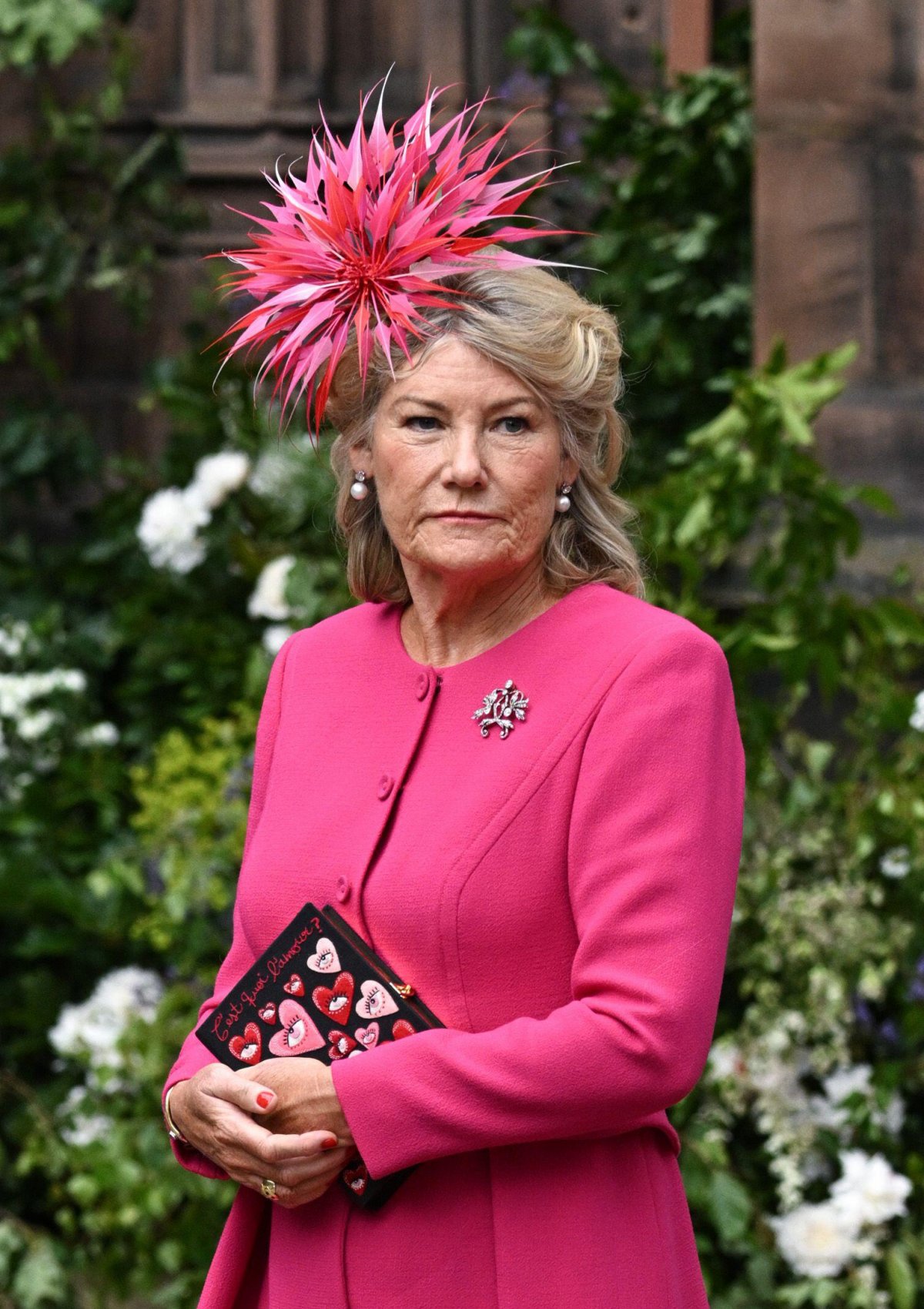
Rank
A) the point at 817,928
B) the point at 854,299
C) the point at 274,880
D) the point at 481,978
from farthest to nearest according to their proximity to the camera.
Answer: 1. the point at 854,299
2. the point at 817,928
3. the point at 274,880
4. the point at 481,978

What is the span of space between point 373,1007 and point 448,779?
0.80 ft

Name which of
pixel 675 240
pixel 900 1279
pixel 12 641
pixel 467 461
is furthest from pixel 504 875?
pixel 675 240

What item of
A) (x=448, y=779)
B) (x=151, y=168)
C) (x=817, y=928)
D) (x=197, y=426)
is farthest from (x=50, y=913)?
(x=448, y=779)

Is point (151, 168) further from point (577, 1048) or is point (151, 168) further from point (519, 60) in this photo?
point (577, 1048)

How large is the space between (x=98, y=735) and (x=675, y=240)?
197 cm

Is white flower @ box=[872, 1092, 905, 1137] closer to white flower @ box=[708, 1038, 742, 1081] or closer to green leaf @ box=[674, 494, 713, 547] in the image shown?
white flower @ box=[708, 1038, 742, 1081]

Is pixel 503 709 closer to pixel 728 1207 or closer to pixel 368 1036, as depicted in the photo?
pixel 368 1036

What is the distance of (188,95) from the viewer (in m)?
5.22

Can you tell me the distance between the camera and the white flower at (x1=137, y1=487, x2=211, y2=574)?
4.31 m

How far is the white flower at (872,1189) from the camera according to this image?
3027 mm

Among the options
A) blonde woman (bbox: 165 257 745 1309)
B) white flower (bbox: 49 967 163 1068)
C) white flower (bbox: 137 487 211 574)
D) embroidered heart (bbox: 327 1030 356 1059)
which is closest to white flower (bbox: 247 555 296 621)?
white flower (bbox: 137 487 211 574)

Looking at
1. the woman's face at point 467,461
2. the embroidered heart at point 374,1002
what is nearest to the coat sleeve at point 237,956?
the embroidered heart at point 374,1002

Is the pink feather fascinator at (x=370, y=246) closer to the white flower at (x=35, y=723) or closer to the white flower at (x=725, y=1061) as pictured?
the white flower at (x=725, y=1061)

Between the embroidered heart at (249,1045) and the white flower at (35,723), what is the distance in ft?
8.44
